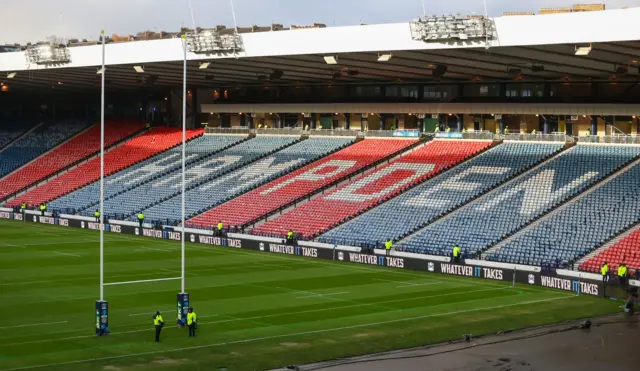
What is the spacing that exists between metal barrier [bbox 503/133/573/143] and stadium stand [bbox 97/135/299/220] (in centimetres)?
1871

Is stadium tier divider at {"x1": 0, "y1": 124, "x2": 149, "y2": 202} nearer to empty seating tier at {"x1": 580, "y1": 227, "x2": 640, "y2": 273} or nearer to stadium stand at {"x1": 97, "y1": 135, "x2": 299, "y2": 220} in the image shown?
stadium stand at {"x1": 97, "y1": 135, "x2": 299, "y2": 220}

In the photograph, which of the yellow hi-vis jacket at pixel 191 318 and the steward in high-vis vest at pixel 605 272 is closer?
the yellow hi-vis jacket at pixel 191 318

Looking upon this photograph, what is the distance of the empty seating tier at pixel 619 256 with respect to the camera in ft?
134

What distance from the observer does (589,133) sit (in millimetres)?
60406

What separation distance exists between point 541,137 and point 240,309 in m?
32.2

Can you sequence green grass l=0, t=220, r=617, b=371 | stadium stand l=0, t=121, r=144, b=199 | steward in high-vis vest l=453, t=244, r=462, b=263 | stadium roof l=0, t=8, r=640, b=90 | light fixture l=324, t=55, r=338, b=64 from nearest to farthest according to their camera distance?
green grass l=0, t=220, r=617, b=371, stadium roof l=0, t=8, r=640, b=90, steward in high-vis vest l=453, t=244, r=462, b=263, light fixture l=324, t=55, r=338, b=64, stadium stand l=0, t=121, r=144, b=199

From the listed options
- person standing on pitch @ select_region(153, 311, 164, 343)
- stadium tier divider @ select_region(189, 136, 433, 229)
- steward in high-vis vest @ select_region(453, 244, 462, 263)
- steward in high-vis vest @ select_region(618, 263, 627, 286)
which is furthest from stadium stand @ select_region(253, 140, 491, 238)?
person standing on pitch @ select_region(153, 311, 164, 343)

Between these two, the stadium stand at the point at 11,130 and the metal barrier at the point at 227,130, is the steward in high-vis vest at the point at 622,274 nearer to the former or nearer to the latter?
the metal barrier at the point at 227,130

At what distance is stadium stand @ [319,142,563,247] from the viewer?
5209cm

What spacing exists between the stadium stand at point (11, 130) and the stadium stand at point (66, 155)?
8.01 metres

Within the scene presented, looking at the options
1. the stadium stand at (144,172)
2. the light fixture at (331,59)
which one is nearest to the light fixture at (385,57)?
the light fixture at (331,59)

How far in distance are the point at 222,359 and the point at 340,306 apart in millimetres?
9747

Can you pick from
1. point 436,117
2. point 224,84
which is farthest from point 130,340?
point 224,84

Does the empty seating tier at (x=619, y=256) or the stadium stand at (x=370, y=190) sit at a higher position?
the stadium stand at (x=370, y=190)
